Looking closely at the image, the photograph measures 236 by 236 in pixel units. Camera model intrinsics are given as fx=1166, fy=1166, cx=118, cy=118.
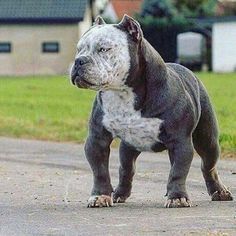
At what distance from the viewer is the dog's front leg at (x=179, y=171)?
29.8 ft

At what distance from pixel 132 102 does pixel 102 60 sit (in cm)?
51

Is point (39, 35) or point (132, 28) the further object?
point (39, 35)

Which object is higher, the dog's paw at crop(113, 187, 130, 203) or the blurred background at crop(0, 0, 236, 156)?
the dog's paw at crop(113, 187, 130, 203)

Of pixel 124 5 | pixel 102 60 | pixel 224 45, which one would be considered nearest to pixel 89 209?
pixel 102 60

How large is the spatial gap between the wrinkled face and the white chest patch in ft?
0.59

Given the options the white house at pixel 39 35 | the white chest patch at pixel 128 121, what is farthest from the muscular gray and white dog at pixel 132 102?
the white house at pixel 39 35

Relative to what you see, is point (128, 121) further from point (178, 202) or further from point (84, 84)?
point (178, 202)

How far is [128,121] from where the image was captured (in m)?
9.05

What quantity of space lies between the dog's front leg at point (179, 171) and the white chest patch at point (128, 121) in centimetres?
18

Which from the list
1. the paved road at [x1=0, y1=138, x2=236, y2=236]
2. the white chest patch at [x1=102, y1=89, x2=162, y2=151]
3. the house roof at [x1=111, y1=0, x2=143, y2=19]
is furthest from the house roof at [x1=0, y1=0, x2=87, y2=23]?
the white chest patch at [x1=102, y1=89, x2=162, y2=151]

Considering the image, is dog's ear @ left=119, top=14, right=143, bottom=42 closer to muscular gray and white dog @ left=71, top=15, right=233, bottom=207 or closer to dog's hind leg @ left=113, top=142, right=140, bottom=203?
muscular gray and white dog @ left=71, top=15, right=233, bottom=207

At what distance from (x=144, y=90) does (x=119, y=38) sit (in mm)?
492

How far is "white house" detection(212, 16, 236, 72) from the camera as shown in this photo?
6738 cm

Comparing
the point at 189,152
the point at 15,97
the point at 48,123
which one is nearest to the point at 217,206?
the point at 189,152
